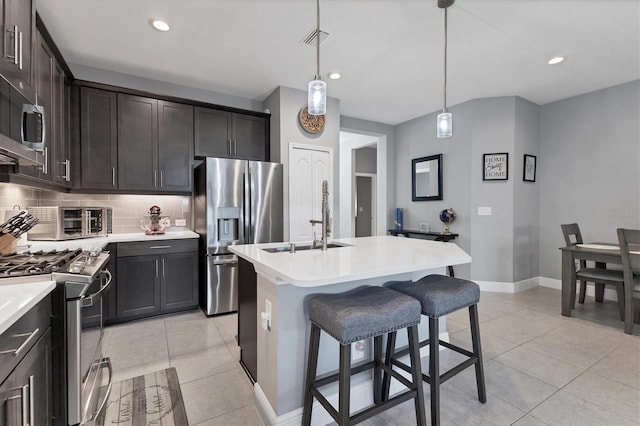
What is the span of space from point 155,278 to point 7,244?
131 cm

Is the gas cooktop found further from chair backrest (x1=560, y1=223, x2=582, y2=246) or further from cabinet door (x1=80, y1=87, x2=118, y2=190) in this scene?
chair backrest (x1=560, y1=223, x2=582, y2=246)

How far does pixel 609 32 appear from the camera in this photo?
2553mm

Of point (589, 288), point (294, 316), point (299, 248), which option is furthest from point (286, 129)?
point (589, 288)

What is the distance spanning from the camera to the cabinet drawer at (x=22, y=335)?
3.05ft

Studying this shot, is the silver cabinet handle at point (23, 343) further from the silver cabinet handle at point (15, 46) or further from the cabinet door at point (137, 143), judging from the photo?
the cabinet door at point (137, 143)

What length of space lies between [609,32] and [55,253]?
4.86 meters

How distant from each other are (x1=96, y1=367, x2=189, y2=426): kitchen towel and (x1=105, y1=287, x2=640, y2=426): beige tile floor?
67 mm

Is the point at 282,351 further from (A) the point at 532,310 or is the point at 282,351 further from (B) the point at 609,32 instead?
(B) the point at 609,32

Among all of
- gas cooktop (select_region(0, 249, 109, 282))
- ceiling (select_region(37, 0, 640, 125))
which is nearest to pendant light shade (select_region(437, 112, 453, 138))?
ceiling (select_region(37, 0, 640, 125))

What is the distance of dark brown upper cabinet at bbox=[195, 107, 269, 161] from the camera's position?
3537 mm

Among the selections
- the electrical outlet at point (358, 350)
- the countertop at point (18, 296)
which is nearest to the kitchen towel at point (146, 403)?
the countertop at point (18, 296)

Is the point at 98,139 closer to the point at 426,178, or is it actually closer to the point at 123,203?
the point at 123,203

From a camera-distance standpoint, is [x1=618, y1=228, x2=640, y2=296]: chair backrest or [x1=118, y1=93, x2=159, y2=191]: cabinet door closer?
[x1=618, y1=228, x2=640, y2=296]: chair backrest

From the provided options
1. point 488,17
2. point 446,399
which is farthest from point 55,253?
point 488,17
